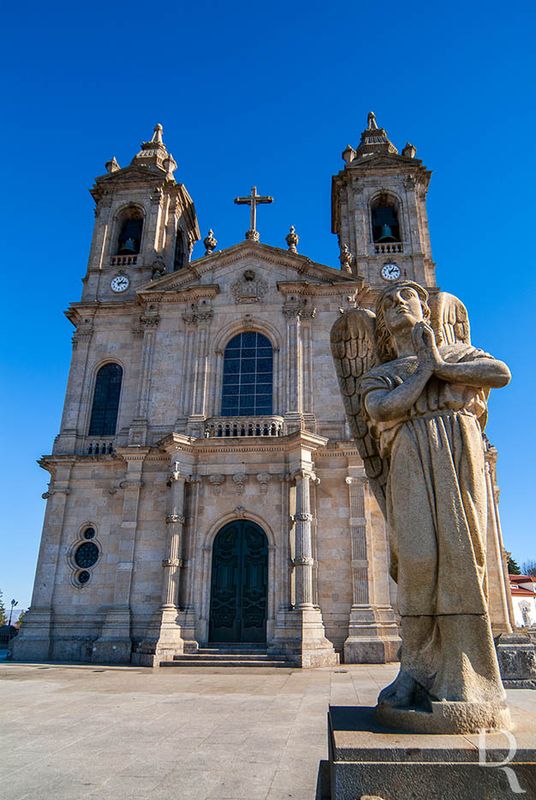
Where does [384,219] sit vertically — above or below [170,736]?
above

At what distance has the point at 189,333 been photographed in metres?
20.3

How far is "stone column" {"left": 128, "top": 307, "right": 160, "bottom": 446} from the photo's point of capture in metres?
18.9

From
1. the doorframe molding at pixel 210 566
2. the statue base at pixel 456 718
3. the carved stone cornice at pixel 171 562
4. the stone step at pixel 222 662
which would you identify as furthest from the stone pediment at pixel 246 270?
the statue base at pixel 456 718

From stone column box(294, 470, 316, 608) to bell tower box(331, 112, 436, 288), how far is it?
8.92m

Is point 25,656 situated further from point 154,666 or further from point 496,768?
point 496,768

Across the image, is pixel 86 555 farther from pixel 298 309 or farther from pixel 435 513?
pixel 435 513

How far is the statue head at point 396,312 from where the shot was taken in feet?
14.6

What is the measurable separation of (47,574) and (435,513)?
55.5ft

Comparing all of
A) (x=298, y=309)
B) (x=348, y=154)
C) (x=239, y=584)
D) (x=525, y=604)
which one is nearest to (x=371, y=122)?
(x=348, y=154)

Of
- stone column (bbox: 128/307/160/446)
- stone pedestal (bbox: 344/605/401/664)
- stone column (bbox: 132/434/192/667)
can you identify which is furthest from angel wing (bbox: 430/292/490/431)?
stone column (bbox: 128/307/160/446)

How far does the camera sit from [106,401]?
66.9 feet

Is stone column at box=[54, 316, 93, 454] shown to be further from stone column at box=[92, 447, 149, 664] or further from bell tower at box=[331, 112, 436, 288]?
bell tower at box=[331, 112, 436, 288]

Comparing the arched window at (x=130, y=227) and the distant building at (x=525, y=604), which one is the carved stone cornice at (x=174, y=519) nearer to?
the arched window at (x=130, y=227)

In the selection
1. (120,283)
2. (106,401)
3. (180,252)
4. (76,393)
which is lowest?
(106,401)
